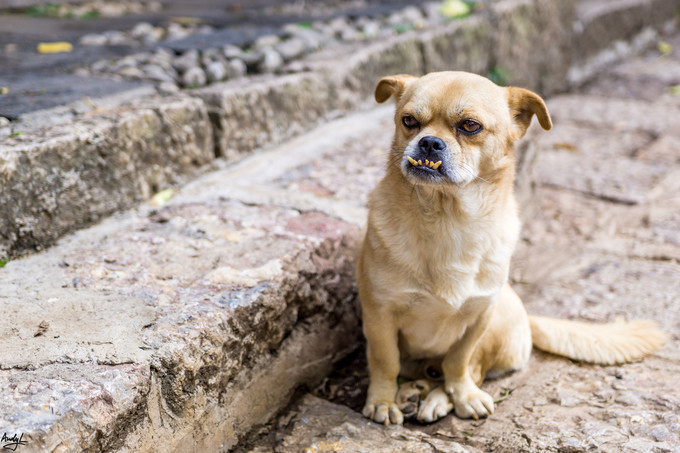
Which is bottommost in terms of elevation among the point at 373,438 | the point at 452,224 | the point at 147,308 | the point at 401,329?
the point at 373,438

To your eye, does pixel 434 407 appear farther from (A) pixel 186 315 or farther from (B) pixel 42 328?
(B) pixel 42 328

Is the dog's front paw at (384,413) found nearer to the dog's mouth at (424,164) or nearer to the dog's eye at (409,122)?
the dog's mouth at (424,164)

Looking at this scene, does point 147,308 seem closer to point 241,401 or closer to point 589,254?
point 241,401

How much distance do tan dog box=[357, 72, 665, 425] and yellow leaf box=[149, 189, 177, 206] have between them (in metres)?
0.95

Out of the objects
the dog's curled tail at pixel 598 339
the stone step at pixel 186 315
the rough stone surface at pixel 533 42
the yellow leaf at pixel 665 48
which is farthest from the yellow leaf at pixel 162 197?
the yellow leaf at pixel 665 48

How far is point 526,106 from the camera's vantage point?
7.41 feet

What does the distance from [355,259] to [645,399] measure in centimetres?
110

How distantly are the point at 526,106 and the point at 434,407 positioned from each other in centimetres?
108

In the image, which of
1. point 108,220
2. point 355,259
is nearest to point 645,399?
point 355,259

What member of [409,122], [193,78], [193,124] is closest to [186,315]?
[409,122]

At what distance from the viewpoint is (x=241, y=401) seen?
6.88 ft

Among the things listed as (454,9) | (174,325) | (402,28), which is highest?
(454,9)

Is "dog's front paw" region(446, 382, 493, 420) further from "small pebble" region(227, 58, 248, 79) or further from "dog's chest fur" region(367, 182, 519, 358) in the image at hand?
"small pebble" region(227, 58, 248, 79)

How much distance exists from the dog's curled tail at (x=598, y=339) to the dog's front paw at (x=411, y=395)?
51 centimetres
